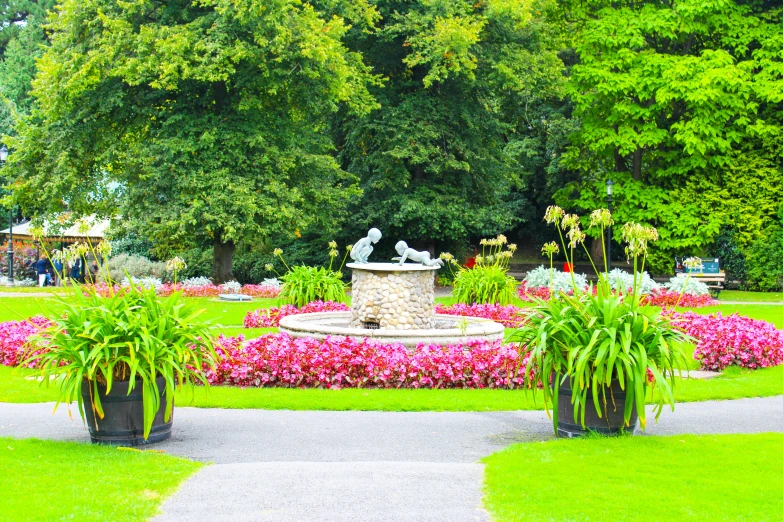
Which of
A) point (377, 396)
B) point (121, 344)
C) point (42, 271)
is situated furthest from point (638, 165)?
point (121, 344)

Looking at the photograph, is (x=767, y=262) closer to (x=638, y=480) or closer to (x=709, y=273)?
(x=709, y=273)

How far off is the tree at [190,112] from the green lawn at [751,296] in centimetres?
1212

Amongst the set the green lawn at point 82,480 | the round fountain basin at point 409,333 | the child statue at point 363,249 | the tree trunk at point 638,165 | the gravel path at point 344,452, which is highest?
the tree trunk at point 638,165

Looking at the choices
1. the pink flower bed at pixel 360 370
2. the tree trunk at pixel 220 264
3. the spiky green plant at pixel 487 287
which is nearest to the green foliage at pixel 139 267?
the tree trunk at pixel 220 264

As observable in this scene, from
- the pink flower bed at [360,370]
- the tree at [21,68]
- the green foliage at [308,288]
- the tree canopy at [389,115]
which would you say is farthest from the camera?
the tree at [21,68]

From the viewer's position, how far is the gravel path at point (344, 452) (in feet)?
17.6

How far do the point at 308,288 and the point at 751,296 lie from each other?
1515 centimetres

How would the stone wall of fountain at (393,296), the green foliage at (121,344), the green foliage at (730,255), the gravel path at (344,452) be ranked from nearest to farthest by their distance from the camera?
the gravel path at (344,452) < the green foliage at (121,344) < the stone wall of fountain at (393,296) < the green foliage at (730,255)

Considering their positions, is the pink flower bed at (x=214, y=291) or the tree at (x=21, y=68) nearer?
the pink flower bed at (x=214, y=291)

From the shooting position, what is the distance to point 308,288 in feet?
58.8

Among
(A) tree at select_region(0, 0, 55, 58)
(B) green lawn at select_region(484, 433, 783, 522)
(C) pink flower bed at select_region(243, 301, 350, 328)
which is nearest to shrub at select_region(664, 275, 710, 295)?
(C) pink flower bed at select_region(243, 301, 350, 328)

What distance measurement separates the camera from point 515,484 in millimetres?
5887

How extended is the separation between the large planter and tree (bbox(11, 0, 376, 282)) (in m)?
17.4

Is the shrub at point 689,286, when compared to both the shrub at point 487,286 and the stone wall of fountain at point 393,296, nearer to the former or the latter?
the shrub at point 487,286
